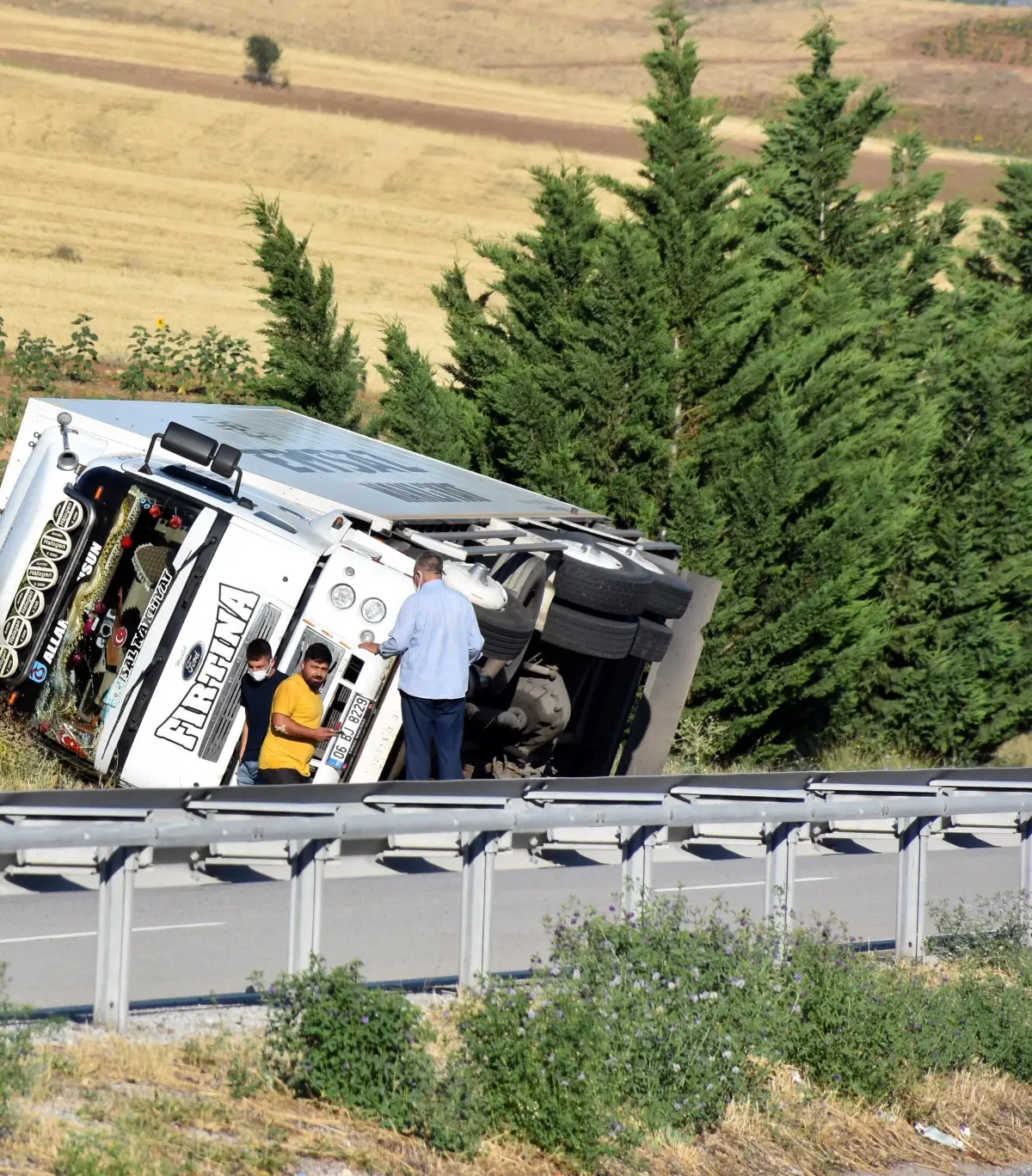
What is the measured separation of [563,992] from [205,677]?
450 cm

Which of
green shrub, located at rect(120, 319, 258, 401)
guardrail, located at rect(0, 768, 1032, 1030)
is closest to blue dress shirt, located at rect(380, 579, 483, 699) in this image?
guardrail, located at rect(0, 768, 1032, 1030)

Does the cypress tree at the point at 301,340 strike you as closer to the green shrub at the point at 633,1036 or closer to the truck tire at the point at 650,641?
the truck tire at the point at 650,641

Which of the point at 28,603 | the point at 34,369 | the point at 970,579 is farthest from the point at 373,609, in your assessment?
the point at 34,369

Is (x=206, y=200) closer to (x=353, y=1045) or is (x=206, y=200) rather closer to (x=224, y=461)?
(x=224, y=461)

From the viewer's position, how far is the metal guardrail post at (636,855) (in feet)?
24.2

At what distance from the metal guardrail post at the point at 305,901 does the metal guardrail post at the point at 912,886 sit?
3.05 metres

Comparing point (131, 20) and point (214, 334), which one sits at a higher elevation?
point (131, 20)

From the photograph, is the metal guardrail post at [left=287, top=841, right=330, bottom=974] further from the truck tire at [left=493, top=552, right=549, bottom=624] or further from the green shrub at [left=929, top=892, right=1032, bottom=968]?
the truck tire at [left=493, top=552, right=549, bottom=624]

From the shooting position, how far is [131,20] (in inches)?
3374

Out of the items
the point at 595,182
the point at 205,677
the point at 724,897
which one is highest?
the point at 595,182

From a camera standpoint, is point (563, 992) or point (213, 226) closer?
point (563, 992)

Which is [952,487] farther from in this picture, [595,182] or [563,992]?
[563,992]

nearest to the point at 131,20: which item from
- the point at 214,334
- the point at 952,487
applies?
the point at 214,334

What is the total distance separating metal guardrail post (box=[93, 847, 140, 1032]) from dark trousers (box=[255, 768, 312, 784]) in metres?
3.62
